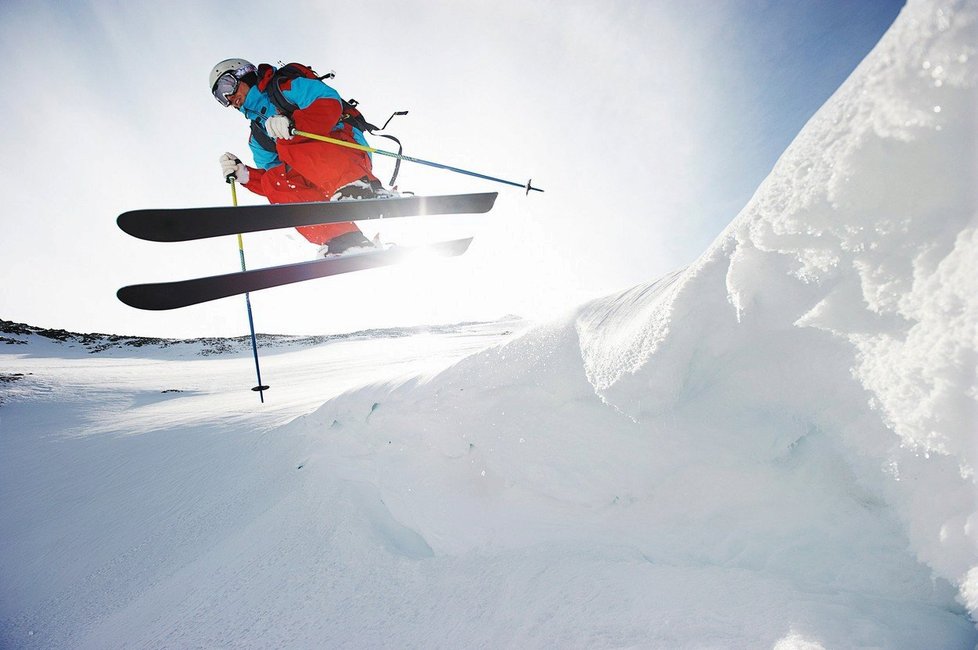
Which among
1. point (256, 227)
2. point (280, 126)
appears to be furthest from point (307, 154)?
point (256, 227)

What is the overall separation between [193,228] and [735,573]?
461cm

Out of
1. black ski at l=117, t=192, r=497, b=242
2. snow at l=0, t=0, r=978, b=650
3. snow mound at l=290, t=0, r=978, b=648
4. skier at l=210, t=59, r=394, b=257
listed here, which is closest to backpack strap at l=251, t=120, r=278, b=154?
skier at l=210, t=59, r=394, b=257

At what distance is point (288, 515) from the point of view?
191 centimetres

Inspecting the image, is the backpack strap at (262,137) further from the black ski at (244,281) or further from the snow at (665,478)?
the snow at (665,478)

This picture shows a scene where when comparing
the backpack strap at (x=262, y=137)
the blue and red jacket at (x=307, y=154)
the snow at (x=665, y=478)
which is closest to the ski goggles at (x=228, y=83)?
the blue and red jacket at (x=307, y=154)

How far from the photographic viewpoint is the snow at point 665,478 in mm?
822

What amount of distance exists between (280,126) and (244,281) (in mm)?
1625

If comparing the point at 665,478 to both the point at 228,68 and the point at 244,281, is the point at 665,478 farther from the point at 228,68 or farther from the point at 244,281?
the point at 228,68

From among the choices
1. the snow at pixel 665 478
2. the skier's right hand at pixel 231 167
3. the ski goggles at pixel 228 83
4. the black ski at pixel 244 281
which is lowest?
the snow at pixel 665 478

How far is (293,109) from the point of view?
375 cm

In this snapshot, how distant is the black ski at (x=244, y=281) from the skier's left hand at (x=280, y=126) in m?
1.30

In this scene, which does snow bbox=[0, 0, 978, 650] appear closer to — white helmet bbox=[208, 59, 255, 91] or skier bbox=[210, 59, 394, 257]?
skier bbox=[210, 59, 394, 257]

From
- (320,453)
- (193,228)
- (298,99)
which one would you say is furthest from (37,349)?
(320,453)

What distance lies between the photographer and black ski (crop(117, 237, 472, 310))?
10.7 ft
